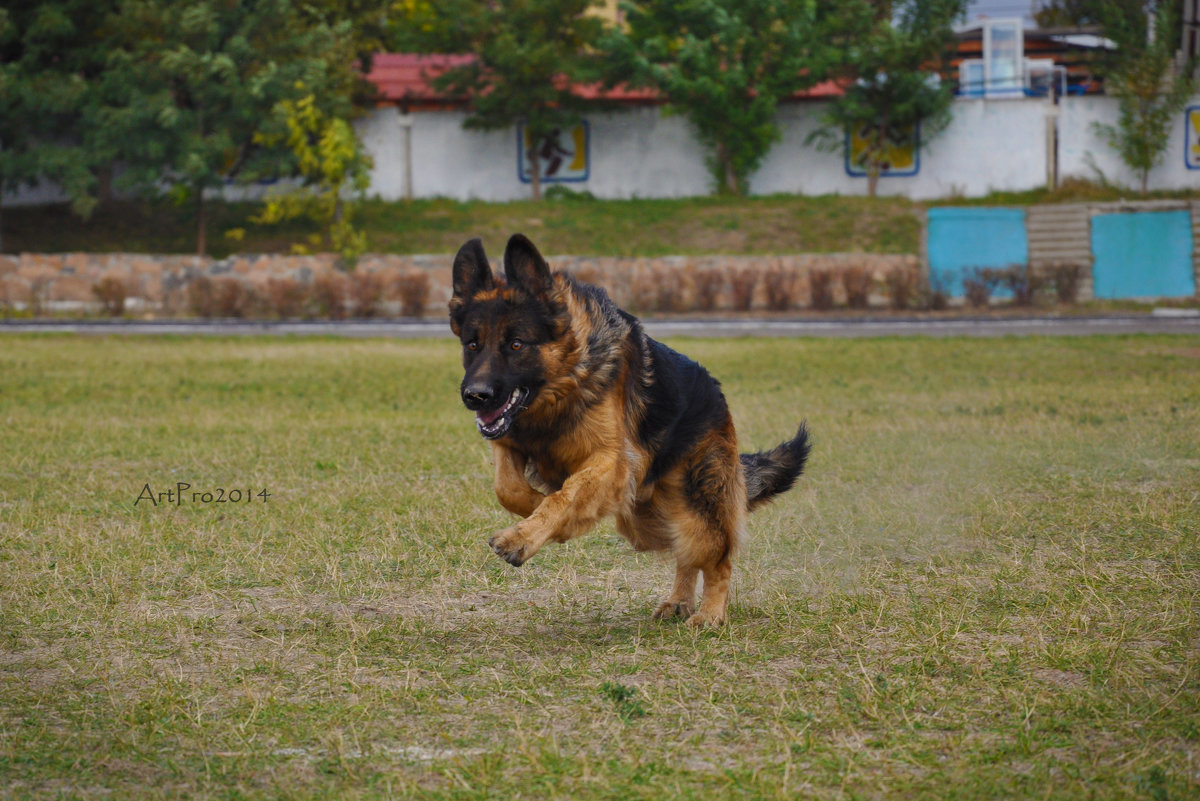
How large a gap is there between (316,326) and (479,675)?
27.7m

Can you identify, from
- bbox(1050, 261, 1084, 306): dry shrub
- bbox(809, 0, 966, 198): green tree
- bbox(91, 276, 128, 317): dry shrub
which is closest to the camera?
bbox(91, 276, 128, 317): dry shrub

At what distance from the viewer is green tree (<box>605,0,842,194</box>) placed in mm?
45156

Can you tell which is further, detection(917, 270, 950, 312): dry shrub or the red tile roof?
the red tile roof

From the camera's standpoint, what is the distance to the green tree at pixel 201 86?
3966 cm

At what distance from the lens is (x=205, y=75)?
3975 cm

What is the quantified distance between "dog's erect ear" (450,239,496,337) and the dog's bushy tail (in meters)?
1.96

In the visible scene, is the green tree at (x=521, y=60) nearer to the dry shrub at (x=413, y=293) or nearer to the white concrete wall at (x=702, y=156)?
the white concrete wall at (x=702, y=156)

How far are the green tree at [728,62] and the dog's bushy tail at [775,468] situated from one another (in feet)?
127

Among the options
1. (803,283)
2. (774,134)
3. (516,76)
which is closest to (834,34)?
(774,134)

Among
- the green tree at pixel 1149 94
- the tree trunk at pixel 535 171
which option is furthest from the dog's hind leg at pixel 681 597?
the green tree at pixel 1149 94

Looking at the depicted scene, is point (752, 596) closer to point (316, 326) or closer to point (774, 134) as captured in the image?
point (316, 326)

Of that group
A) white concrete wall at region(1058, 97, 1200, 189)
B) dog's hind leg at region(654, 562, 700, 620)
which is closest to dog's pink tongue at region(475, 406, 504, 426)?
dog's hind leg at region(654, 562, 700, 620)

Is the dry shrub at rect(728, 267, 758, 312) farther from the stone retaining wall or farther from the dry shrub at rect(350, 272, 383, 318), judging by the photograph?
the dry shrub at rect(350, 272, 383, 318)

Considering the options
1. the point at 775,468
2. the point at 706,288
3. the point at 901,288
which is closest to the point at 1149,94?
the point at 901,288
